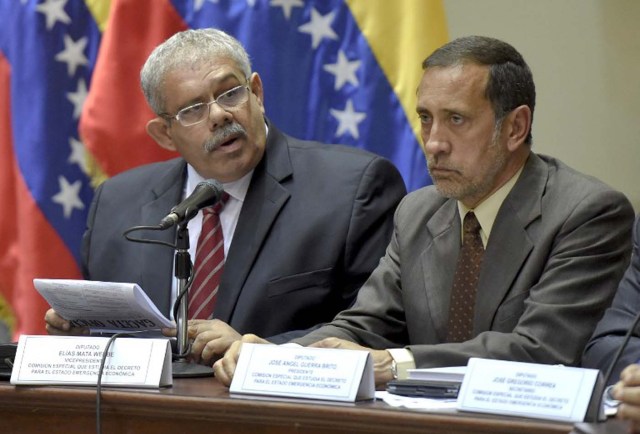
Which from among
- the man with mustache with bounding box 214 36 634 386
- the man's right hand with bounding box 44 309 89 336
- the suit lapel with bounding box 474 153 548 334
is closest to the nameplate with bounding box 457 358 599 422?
the man with mustache with bounding box 214 36 634 386

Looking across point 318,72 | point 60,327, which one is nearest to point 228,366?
point 60,327

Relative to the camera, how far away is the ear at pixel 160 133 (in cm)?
402

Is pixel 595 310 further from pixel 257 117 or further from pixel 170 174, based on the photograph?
pixel 170 174

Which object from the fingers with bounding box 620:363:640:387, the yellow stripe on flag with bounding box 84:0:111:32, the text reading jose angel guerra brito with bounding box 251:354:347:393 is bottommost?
the text reading jose angel guerra brito with bounding box 251:354:347:393

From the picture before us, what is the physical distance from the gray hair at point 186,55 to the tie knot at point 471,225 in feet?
3.55

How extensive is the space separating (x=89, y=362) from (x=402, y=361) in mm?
771

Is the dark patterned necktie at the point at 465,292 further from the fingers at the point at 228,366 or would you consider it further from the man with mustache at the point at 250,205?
the fingers at the point at 228,366

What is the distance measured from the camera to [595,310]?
2906mm

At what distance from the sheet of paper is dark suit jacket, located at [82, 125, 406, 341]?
2.25ft

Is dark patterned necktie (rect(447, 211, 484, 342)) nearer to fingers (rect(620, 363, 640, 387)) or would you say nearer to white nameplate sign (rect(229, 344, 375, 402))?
white nameplate sign (rect(229, 344, 375, 402))

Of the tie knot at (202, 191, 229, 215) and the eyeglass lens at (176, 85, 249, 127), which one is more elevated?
the eyeglass lens at (176, 85, 249, 127)

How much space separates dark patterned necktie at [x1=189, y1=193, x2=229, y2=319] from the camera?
144 inches

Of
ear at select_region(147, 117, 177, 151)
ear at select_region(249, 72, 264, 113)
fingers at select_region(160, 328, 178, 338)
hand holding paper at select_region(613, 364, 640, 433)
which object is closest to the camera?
hand holding paper at select_region(613, 364, 640, 433)

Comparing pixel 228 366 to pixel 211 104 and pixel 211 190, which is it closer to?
pixel 211 190
